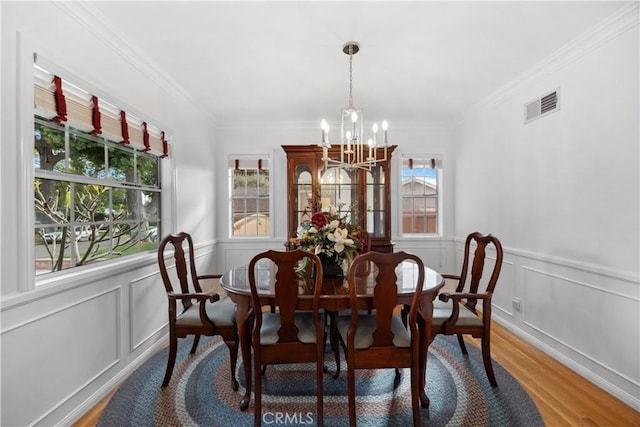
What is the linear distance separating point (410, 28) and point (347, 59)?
0.59m

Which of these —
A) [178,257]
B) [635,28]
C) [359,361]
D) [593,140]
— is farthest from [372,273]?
[635,28]

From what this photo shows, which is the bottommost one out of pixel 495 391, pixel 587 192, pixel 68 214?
pixel 495 391

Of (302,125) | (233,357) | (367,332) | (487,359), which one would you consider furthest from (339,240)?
(302,125)

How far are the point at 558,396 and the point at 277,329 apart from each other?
1.90 metres

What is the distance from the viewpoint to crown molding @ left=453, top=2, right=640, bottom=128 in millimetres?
1896

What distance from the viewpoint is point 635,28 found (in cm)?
188

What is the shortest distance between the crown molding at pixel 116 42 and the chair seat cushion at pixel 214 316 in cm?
194

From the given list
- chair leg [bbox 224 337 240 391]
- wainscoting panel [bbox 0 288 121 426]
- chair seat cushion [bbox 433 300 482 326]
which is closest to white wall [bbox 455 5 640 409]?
chair seat cushion [bbox 433 300 482 326]

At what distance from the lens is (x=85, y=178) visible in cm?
198

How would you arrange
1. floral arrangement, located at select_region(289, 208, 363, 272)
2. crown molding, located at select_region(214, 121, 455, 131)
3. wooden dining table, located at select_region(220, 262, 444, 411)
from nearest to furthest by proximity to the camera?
wooden dining table, located at select_region(220, 262, 444, 411) → floral arrangement, located at select_region(289, 208, 363, 272) → crown molding, located at select_region(214, 121, 455, 131)

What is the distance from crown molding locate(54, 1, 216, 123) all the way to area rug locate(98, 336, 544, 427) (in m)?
2.38

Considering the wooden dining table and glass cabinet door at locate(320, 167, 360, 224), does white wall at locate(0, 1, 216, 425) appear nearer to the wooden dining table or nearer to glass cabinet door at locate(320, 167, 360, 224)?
the wooden dining table

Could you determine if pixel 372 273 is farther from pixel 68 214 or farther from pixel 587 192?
pixel 68 214

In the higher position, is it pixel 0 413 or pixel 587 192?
pixel 587 192
